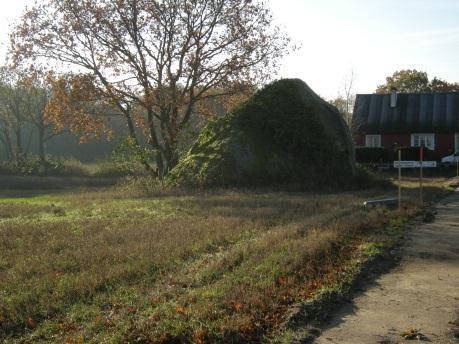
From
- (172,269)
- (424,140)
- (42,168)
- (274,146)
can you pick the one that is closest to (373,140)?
(424,140)

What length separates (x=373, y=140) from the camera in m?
44.9

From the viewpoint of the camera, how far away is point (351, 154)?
2391cm

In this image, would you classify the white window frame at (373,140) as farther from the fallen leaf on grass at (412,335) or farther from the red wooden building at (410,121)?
the fallen leaf on grass at (412,335)

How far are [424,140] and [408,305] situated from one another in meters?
39.9

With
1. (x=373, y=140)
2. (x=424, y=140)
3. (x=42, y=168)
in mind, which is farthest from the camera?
(x=42, y=168)

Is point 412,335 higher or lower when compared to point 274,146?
lower

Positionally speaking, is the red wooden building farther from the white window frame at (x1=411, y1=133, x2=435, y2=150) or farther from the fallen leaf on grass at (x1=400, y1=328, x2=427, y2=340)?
the fallen leaf on grass at (x1=400, y1=328, x2=427, y2=340)

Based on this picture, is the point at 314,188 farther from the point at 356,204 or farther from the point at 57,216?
the point at 57,216

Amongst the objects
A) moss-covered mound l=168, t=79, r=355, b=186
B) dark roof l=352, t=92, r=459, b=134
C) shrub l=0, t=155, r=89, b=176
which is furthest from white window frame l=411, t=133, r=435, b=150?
shrub l=0, t=155, r=89, b=176

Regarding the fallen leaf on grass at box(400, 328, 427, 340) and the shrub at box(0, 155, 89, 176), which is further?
the shrub at box(0, 155, 89, 176)

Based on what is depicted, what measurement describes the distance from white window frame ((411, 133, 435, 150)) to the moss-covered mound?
21337 mm

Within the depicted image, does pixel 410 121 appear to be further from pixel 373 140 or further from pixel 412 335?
pixel 412 335

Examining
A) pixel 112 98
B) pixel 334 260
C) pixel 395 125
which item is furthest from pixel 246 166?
pixel 395 125

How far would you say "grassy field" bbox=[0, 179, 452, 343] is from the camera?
5750 mm
